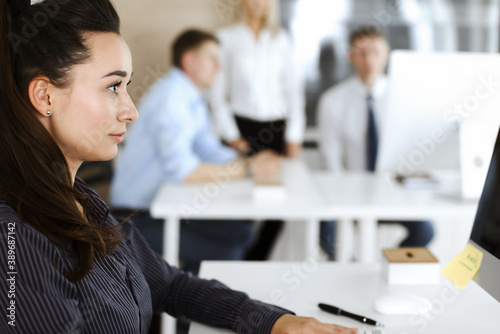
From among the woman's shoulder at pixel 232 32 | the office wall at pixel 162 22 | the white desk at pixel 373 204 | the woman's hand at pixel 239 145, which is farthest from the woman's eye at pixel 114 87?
the office wall at pixel 162 22

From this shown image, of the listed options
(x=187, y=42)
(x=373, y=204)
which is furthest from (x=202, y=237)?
(x=187, y=42)

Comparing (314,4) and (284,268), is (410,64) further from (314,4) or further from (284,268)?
(314,4)

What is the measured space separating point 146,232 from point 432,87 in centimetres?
120

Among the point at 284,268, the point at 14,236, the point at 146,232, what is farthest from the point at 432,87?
the point at 14,236

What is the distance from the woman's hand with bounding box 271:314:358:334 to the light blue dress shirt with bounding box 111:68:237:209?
1.37 metres

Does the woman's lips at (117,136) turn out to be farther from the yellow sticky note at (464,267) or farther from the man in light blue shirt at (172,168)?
the man in light blue shirt at (172,168)

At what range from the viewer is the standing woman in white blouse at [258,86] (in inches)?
133

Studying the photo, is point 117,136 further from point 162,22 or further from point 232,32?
point 162,22

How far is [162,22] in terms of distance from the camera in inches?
143

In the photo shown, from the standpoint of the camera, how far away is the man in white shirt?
119 inches

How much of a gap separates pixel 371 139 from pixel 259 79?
2.77 ft

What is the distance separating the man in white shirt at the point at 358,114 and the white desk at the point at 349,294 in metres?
1.75

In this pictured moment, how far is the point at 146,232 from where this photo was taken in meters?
2.20

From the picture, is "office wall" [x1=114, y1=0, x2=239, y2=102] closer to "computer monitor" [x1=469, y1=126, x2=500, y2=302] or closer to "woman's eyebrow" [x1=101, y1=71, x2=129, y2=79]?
"woman's eyebrow" [x1=101, y1=71, x2=129, y2=79]
